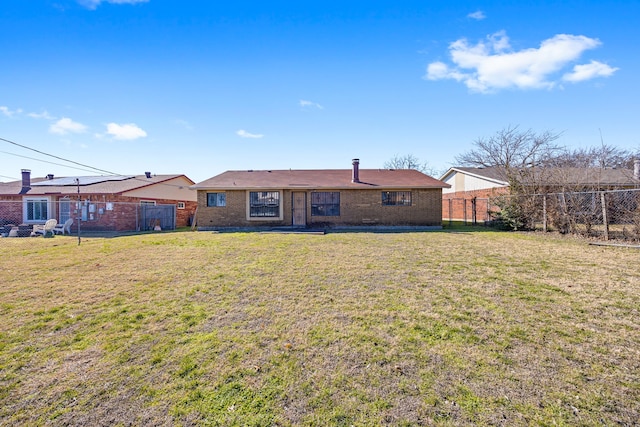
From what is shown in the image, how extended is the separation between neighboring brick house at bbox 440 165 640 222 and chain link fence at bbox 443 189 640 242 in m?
→ 0.76

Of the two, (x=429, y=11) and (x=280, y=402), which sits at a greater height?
(x=429, y=11)

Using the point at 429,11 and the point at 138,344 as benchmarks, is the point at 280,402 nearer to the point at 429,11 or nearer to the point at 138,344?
the point at 138,344

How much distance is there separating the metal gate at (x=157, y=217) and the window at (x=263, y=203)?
606 cm

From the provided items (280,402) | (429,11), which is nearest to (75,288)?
(280,402)

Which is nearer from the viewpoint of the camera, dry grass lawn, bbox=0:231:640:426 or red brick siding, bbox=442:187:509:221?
dry grass lawn, bbox=0:231:640:426

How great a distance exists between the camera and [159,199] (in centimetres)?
2002

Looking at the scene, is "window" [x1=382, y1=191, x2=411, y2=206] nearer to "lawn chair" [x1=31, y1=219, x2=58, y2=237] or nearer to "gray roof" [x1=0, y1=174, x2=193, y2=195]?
"gray roof" [x1=0, y1=174, x2=193, y2=195]

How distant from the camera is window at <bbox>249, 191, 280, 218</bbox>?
16109 millimetres

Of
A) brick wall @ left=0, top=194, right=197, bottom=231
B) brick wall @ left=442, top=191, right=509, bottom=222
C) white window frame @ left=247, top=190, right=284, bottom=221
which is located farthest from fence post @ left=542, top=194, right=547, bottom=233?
brick wall @ left=0, top=194, right=197, bottom=231

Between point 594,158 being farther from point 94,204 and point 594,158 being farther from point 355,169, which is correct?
point 94,204

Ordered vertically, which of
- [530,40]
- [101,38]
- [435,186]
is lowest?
[435,186]

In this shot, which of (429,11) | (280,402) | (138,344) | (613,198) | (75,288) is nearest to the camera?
(280,402)

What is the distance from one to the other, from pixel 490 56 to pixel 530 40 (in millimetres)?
1597

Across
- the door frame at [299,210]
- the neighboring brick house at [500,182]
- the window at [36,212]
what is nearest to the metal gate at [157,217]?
the window at [36,212]
